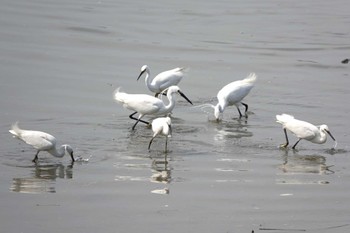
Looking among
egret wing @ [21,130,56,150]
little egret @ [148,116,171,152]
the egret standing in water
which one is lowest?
egret wing @ [21,130,56,150]

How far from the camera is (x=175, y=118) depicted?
1647 centimetres

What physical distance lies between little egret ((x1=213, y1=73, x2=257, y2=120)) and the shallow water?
289mm

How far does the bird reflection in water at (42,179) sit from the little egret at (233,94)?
15.2ft

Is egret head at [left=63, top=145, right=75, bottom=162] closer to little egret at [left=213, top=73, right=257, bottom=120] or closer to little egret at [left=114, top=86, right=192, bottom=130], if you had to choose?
little egret at [left=114, top=86, right=192, bottom=130]

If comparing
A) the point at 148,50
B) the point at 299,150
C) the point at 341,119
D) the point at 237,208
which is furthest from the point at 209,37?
the point at 237,208

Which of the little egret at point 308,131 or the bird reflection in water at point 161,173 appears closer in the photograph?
the bird reflection in water at point 161,173

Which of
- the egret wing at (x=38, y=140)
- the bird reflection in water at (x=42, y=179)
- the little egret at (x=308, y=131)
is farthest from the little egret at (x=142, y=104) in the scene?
the bird reflection in water at (x=42, y=179)

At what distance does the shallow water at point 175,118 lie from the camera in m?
10.5

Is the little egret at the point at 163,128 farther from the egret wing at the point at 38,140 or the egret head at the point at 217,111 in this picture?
the egret head at the point at 217,111

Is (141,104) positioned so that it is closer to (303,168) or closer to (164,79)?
(164,79)

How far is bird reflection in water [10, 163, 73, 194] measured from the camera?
11219mm

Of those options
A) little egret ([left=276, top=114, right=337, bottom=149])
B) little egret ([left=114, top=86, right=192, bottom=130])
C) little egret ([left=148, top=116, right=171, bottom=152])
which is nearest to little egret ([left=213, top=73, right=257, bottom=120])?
little egret ([left=114, top=86, right=192, bottom=130])

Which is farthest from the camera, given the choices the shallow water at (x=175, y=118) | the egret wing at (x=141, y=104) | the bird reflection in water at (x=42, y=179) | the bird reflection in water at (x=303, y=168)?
the egret wing at (x=141, y=104)

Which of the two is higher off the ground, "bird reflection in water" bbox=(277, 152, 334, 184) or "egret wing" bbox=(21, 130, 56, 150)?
"egret wing" bbox=(21, 130, 56, 150)
